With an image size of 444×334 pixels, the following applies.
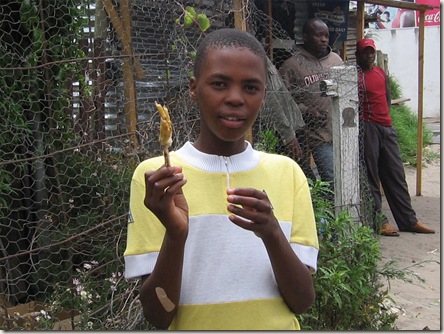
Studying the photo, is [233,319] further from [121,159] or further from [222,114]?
[121,159]

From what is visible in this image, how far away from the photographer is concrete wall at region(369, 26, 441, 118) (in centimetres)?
1788

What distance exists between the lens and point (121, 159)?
369 cm

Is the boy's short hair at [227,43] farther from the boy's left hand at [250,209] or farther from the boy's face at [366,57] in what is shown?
the boy's face at [366,57]

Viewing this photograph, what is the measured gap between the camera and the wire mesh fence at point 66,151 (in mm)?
3348

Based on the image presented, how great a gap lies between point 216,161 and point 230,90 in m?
0.18

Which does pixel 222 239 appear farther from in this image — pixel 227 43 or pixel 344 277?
pixel 344 277

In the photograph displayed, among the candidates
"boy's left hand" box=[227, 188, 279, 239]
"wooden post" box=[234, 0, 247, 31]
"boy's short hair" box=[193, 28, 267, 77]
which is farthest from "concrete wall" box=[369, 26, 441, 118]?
"boy's left hand" box=[227, 188, 279, 239]

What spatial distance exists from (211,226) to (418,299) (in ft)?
10.8

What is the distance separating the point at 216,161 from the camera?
5.22 feet

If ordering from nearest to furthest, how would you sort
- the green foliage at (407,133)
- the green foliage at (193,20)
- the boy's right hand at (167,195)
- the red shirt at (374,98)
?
the boy's right hand at (167,195), the green foliage at (193,20), the red shirt at (374,98), the green foliage at (407,133)

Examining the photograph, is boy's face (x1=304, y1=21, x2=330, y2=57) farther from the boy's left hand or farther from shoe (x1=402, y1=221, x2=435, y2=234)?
the boy's left hand

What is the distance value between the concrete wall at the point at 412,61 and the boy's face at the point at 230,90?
16641 mm

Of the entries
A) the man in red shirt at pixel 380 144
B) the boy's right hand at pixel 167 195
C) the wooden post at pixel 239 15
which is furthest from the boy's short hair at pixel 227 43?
the man in red shirt at pixel 380 144

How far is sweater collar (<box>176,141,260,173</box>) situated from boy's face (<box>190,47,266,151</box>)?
48mm
